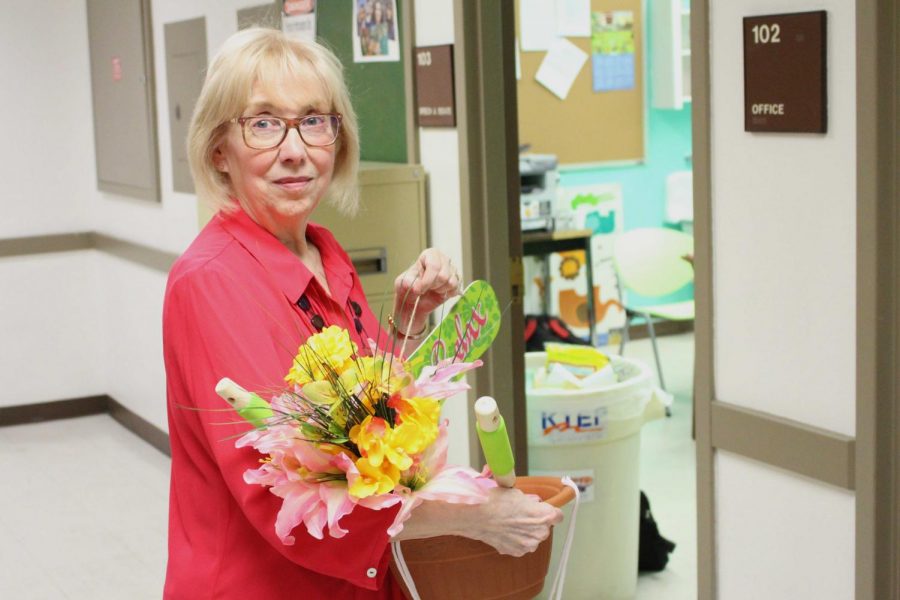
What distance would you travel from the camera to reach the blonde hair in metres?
1.62

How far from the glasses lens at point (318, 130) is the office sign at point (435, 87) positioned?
5.56 ft

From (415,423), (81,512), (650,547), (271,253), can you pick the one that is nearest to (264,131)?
(271,253)

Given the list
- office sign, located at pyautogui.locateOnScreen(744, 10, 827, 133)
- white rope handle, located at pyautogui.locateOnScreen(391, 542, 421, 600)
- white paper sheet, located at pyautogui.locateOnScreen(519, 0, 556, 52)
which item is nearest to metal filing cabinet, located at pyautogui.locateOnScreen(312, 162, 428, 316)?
office sign, located at pyautogui.locateOnScreen(744, 10, 827, 133)

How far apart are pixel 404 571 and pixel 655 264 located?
5263 millimetres

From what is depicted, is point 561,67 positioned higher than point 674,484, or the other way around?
point 561,67

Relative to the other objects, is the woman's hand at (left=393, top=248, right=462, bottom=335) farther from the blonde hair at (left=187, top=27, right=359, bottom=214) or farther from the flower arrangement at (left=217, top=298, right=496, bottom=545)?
the flower arrangement at (left=217, top=298, right=496, bottom=545)

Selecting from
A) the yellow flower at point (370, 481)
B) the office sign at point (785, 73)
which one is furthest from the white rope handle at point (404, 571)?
the office sign at point (785, 73)

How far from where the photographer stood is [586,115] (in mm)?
7934

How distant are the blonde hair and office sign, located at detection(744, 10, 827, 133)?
97 cm

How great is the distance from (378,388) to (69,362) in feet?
18.7

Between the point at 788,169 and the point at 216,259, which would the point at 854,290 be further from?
the point at 216,259

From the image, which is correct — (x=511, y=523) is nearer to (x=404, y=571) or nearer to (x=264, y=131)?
(x=404, y=571)

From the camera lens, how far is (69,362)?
6.68m

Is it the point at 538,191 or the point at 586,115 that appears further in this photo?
the point at 586,115
